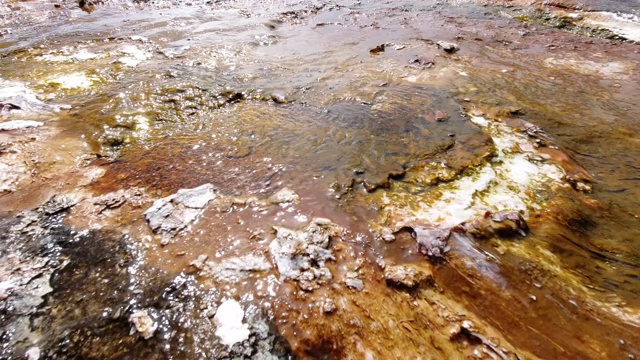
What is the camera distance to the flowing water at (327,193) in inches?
88.1

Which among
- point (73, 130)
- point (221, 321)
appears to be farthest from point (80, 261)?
point (73, 130)

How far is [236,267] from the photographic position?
2629 millimetres

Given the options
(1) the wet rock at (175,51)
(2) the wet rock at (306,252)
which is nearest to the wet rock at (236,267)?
(2) the wet rock at (306,252)

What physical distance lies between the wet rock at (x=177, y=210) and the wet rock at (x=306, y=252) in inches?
35.0

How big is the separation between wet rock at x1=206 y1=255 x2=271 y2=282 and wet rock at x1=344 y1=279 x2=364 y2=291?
26.5 inches

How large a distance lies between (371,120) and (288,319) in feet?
10.0

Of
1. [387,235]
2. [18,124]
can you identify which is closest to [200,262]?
[387,235]

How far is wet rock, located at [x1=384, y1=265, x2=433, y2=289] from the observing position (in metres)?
2.49

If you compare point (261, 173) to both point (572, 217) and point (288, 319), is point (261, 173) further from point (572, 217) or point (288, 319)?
point (572, 217)

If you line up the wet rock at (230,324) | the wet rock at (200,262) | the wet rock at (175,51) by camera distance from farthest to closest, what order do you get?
the wet rock at (175,51), the wet rock at (200,262), the wet rock at (230,324)

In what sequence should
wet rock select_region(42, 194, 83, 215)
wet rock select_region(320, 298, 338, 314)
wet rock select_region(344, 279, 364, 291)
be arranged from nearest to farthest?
1. wet rock select_region(320, 298, 338, 314)
2. wet rock select_region(344, 279, 364, 291)
3. wet rock select_region(42, 194, 83, 215)

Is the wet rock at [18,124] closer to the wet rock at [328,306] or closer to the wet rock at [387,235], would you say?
the wet rock at [328,306]

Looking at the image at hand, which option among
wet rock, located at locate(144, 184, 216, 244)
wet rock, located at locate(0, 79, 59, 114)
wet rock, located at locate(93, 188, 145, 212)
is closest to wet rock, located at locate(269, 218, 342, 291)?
wet rock, located at locate(144, 184, 216, 244)

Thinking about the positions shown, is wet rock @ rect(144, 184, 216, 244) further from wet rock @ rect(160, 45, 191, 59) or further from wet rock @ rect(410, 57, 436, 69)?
wet rock @ rect(410, 57, 436, 69)
